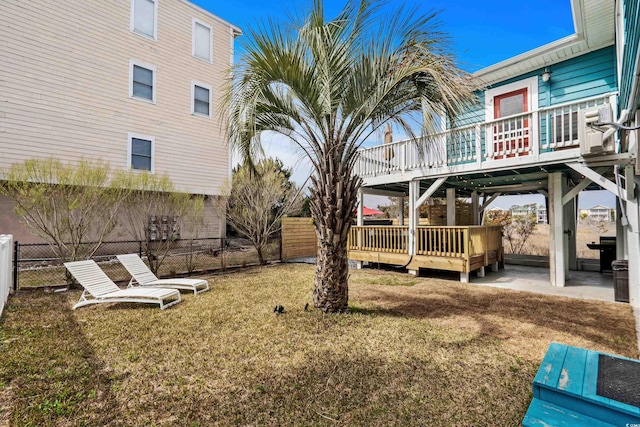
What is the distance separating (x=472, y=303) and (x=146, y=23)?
1463cm

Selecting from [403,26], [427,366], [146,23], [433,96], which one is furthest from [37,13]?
[427,366]

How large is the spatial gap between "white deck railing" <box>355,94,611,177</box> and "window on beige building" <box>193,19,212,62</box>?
8950 mm

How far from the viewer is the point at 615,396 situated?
6.81 feet

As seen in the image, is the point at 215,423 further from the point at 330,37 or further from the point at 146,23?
the point at 146,23

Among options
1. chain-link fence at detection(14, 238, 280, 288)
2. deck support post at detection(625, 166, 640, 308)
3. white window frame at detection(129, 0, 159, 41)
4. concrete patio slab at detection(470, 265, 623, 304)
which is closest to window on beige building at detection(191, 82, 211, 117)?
white window frame at detection(129, 0, 159, 41)

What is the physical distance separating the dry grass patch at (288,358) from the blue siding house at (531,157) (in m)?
2.30

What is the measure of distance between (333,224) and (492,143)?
17.8 ft

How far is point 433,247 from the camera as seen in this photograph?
29.1 feet

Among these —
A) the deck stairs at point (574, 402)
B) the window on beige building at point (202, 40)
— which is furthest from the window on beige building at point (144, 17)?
the deck stairs at point (574, 402)

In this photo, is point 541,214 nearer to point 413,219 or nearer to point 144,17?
point 413,219

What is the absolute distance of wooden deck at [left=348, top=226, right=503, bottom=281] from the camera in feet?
27.0

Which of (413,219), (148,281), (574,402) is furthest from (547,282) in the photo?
(148,281)

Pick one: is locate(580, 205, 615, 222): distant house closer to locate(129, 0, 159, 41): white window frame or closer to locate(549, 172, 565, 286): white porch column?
locate(549, 172, 565, 286): white porch column

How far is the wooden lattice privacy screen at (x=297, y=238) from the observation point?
491 inches
